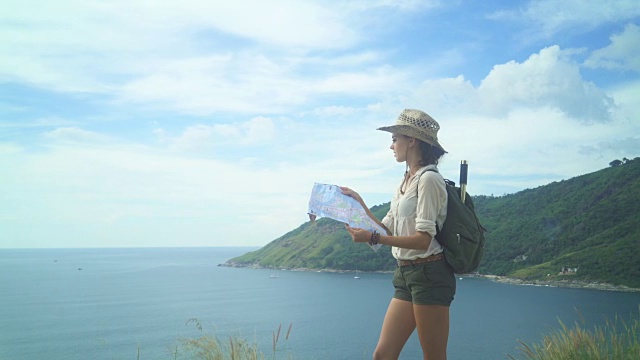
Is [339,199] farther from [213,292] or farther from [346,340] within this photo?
[213,292]

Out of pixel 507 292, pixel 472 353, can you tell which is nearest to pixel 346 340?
pixel 472 353

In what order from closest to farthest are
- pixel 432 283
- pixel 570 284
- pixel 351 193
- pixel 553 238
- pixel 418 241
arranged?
pixel 418 241 < pixel 432 283 < pixel 351 193 < pixel 570 284 < pixel 553 238

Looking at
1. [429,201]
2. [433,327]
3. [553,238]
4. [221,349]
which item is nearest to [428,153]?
[429,201]

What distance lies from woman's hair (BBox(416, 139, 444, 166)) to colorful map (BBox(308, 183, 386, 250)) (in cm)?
41

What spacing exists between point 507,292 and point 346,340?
4119 cm

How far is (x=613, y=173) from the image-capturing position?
378 feet

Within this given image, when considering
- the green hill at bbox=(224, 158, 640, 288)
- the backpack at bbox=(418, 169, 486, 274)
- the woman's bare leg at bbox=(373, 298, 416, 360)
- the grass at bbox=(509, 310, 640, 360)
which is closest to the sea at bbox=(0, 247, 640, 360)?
the green hill at bbox=(224, 158, 640, 288)

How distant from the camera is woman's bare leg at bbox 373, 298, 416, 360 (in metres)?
2.69

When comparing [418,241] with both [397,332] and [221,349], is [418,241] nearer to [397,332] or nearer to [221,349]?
[397,332]

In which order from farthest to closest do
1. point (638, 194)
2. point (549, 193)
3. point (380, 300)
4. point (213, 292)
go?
point (549, 193), point (638, 194), point (213, 292), point (380, 300)

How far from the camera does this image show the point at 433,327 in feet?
8.32

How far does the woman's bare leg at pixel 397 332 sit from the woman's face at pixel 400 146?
0.76 metres

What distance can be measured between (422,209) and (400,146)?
436 mm

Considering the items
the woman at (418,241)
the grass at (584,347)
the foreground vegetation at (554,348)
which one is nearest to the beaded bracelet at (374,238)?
the woman at (418,241)
